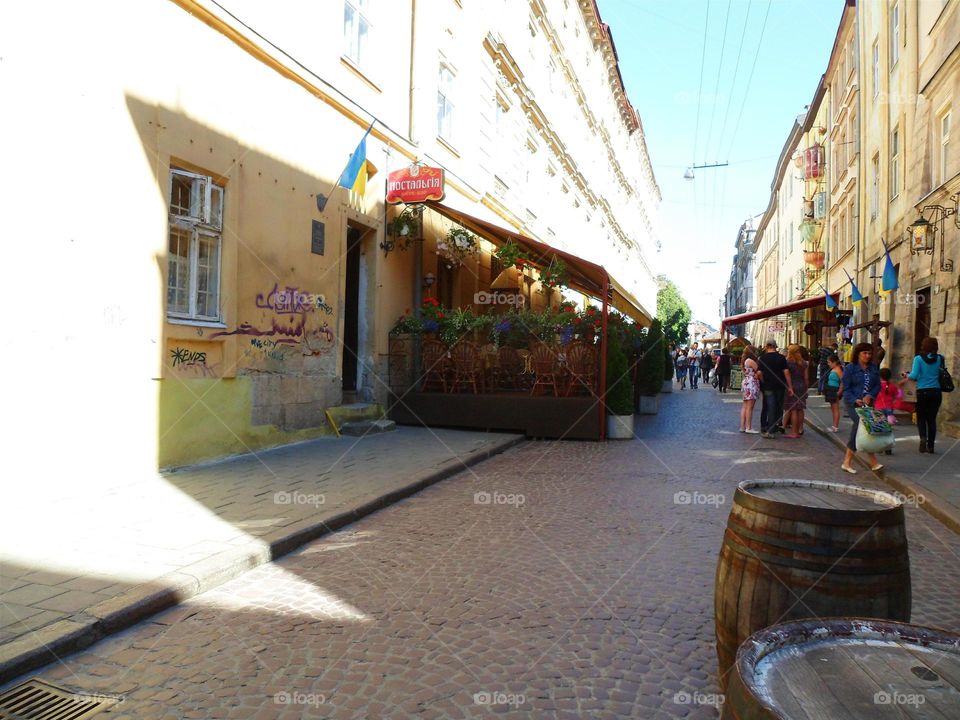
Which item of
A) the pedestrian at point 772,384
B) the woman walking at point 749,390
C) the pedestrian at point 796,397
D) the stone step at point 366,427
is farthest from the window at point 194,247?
the pedestrian at point 796,397

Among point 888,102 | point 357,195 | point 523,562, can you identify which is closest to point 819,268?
point 888,102

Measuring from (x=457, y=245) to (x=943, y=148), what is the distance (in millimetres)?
9576

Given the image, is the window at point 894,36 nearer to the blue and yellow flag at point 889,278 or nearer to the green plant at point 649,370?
the blue and yellow flag at point 889,278

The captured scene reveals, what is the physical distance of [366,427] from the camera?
11.2 metres

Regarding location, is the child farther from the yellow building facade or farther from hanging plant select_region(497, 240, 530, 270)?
the yellow building facade

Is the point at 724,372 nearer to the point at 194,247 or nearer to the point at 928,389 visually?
the point at 928,389

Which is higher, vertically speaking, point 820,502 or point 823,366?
point 823,366

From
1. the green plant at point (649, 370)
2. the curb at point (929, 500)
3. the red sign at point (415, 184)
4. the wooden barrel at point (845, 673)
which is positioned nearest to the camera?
the wooden barrel at point (845, 673)

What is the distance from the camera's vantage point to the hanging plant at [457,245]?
14398mm

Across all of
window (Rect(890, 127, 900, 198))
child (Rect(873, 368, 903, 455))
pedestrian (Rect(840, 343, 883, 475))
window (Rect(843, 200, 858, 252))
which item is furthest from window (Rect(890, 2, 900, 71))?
pedestrian (Rect(840, 343, 883, 475))

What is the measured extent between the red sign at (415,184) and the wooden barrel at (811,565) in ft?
33.0

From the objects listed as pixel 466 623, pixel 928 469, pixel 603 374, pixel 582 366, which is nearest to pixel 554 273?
pixel 582 366

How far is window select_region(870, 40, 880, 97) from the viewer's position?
1832 cm

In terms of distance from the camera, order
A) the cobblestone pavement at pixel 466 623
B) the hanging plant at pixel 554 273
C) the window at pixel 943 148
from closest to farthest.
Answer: the cobblestone pavement at pixel 466 623 → the window at pixel 943 148 → the hanging plant at pixel 554 273
